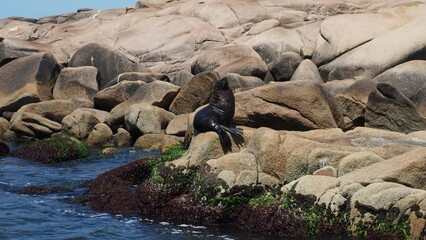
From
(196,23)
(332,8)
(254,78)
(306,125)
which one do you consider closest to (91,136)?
(254,78)

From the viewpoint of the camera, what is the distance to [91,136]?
2678 centimetres

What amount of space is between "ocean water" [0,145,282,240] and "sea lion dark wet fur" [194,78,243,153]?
101 inches

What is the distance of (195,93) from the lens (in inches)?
1117

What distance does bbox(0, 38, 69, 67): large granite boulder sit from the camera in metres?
Result: 37.6

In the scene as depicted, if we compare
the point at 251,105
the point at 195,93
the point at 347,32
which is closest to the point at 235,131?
the point at 251,105

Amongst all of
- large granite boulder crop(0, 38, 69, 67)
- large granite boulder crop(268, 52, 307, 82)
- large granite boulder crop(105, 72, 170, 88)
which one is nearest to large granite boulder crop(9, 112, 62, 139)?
large granite boulder crop(105, 72, 170, 88)

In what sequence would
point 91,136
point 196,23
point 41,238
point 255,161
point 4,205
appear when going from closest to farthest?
point 41,238 < point 255,161 < point 4,205 < point 91,136 < point 196,23

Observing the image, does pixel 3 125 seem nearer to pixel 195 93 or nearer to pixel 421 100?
pixel 195 93

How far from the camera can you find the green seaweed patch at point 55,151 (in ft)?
77.7

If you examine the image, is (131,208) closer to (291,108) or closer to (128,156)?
(291,108)

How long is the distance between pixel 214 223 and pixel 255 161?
1.55m

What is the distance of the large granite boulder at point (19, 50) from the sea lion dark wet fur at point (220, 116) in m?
21.1

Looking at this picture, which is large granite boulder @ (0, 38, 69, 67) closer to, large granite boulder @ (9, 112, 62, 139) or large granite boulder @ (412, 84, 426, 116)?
large granite boulder @ (9, 112, 62, 139)

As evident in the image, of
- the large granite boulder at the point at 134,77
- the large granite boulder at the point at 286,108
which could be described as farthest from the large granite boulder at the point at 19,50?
the large granite boulder at the point at 286,108
